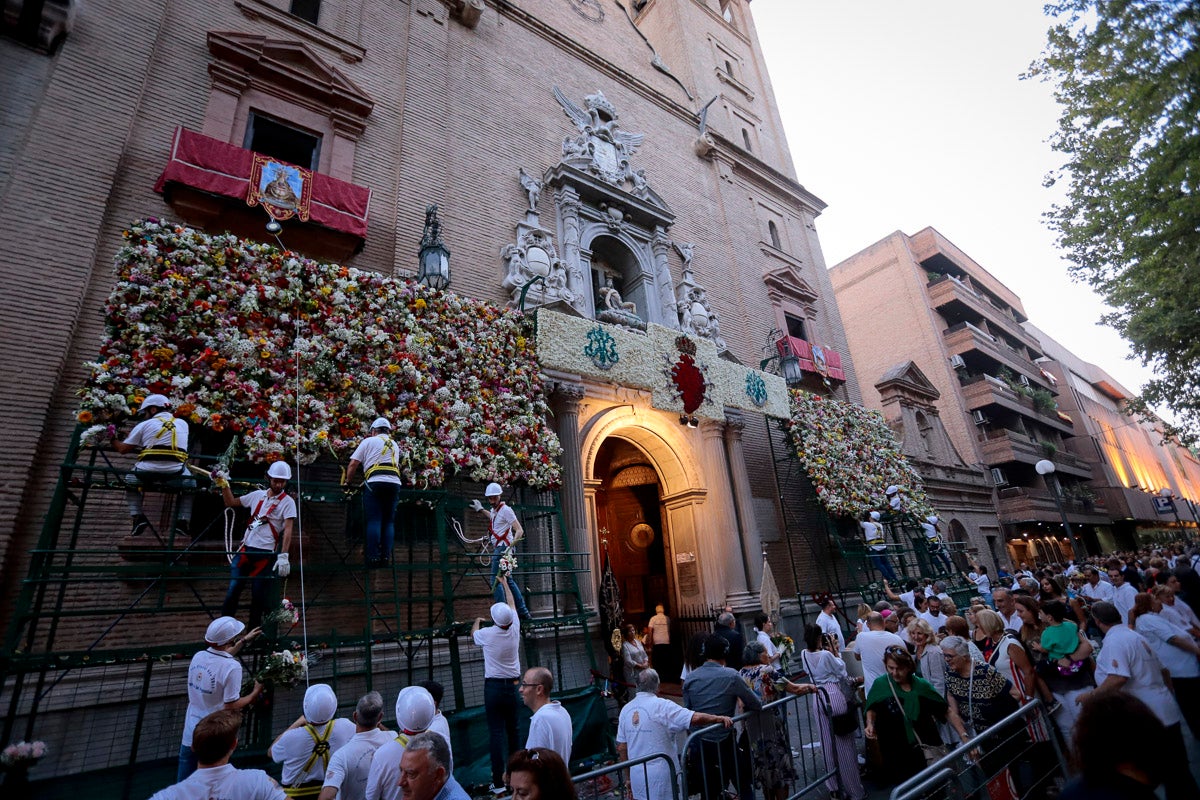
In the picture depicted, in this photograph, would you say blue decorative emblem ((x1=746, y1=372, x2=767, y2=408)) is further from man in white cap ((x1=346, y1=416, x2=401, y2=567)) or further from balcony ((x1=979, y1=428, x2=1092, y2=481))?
balcony ((x1=979, y1=428, x2=1092, y2=481))

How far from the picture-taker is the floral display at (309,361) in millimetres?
7348

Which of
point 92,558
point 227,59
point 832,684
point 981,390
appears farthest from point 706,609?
point 981,390

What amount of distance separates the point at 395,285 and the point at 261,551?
4865 mm

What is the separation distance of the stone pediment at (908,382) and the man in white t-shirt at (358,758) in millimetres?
24052

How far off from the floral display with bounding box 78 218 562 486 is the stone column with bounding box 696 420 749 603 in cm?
505

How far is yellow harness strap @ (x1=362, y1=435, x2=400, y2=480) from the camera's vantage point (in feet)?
24.4

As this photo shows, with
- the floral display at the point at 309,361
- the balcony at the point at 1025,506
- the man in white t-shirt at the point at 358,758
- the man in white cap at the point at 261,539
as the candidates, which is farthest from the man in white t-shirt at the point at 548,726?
the balcony at the point at 1025,506

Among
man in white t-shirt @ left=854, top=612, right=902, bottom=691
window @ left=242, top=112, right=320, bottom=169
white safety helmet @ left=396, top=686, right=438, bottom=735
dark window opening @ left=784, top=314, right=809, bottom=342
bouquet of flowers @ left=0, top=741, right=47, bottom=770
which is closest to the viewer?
white safety helmet @ left=396, top=686, right=438, bottom=735

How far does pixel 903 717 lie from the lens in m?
4.86

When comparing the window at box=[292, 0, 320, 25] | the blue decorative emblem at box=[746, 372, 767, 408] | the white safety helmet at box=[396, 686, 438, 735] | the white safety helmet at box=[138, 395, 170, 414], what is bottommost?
the white safety helmet at box=[396, 686, 438, 735]

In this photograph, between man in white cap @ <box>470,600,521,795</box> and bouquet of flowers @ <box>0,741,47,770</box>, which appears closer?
bouquet of flowers @ <box>0,741,47,770</box>

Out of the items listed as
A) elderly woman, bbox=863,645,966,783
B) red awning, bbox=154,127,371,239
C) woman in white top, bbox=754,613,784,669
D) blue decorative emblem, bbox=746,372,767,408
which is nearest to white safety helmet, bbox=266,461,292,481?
red awning, bbox=154,127,371,239

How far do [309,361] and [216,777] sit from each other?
624cm

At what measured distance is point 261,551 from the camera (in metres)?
6.62
